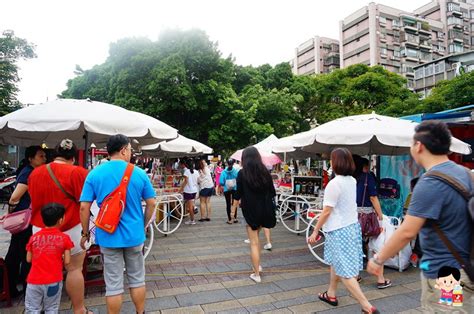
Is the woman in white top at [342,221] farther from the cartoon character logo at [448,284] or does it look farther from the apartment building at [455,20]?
the apartment building at [455,20]

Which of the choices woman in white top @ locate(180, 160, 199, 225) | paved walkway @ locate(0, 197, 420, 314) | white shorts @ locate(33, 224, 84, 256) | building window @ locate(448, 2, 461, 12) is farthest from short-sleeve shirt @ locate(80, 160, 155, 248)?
building window @ locate(448, 2, 461, 12)

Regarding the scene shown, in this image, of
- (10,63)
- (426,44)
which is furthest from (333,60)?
(10,63)

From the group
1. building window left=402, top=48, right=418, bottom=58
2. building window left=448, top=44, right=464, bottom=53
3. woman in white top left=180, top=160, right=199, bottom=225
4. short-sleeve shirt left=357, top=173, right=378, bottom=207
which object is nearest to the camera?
short-sleeve shirt left=357, top=173, right=378, bottom=207

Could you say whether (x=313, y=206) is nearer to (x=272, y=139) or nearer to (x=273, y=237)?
(x=273, y=237)

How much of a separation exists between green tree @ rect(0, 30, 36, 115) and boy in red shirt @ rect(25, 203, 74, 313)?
58.4ft

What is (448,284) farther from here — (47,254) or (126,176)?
(47,254)

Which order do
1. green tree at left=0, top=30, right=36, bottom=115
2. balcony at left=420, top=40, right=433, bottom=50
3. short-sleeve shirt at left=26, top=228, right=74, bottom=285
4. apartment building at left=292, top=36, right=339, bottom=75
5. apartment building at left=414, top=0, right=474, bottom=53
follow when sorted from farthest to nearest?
apartment building at left=292, top=36, right=339, bottom=75 < apartment building at left=414, top=0, right=474, bottom=53 < balcony at left=420, top=40, right=433, bottom=50 < green tree at left=0, top=30, right=36, bottom=115 < short-sleeve shirt at left=26, top=228, right=74, bottom=285

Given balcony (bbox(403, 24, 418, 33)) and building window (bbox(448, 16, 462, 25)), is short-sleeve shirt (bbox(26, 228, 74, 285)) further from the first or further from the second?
building window (bbox(448, 16, 462, 25))

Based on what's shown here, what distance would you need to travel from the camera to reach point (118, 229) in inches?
111

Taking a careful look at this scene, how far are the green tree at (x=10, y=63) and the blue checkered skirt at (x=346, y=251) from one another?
757 inches

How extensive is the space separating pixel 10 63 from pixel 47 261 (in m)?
19.1

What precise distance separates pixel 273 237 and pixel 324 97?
81.6ft

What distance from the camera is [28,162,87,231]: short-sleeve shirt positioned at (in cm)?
311

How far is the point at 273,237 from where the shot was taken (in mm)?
7191
